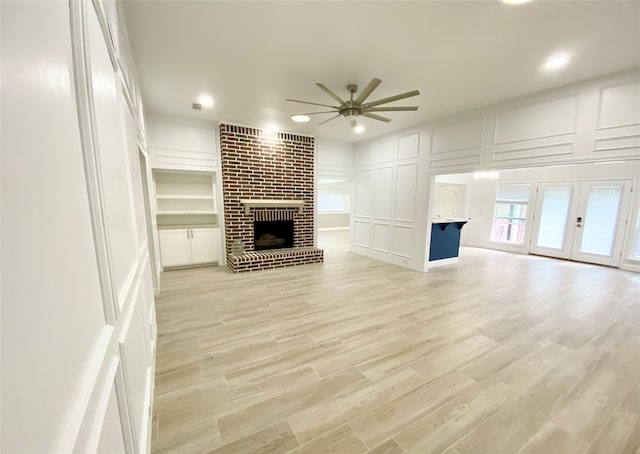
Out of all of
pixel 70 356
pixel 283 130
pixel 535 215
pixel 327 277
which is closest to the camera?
pixel 70 356

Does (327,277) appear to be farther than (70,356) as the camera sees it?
Yes

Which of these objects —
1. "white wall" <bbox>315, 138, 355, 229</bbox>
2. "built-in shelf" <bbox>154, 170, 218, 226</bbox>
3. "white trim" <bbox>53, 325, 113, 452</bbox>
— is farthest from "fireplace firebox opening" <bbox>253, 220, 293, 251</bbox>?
"white trim" <bbox>53, 325, 113, 452</bbox>

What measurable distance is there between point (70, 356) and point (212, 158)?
483 cm

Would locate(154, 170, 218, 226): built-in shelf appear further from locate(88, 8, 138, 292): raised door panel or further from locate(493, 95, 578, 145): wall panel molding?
locate(493, 95, 578, 145): wall panel molding

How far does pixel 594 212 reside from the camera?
565cm

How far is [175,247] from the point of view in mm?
4730

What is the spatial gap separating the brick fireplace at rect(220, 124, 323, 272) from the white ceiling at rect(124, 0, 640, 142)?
152cm

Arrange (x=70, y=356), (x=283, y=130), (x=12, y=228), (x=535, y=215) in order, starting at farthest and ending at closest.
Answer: (x=535, y=215)
(x=283, y=130)
(x=70, y=356)
(x=12, y=228)

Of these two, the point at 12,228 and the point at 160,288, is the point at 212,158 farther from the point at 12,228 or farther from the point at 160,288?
the point at 12,228

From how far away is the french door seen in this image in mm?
5340

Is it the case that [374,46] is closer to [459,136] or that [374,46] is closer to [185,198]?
[459,136]

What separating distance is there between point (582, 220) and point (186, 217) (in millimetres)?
8790

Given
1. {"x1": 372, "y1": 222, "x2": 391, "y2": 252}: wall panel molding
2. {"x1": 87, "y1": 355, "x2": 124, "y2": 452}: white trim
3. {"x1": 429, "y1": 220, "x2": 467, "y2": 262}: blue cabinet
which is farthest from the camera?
{"x1": 372, "y1": 222, "x2": 391, "y2": 252}: wall panel molding

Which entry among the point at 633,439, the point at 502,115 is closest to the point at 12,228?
the point at 633,439
